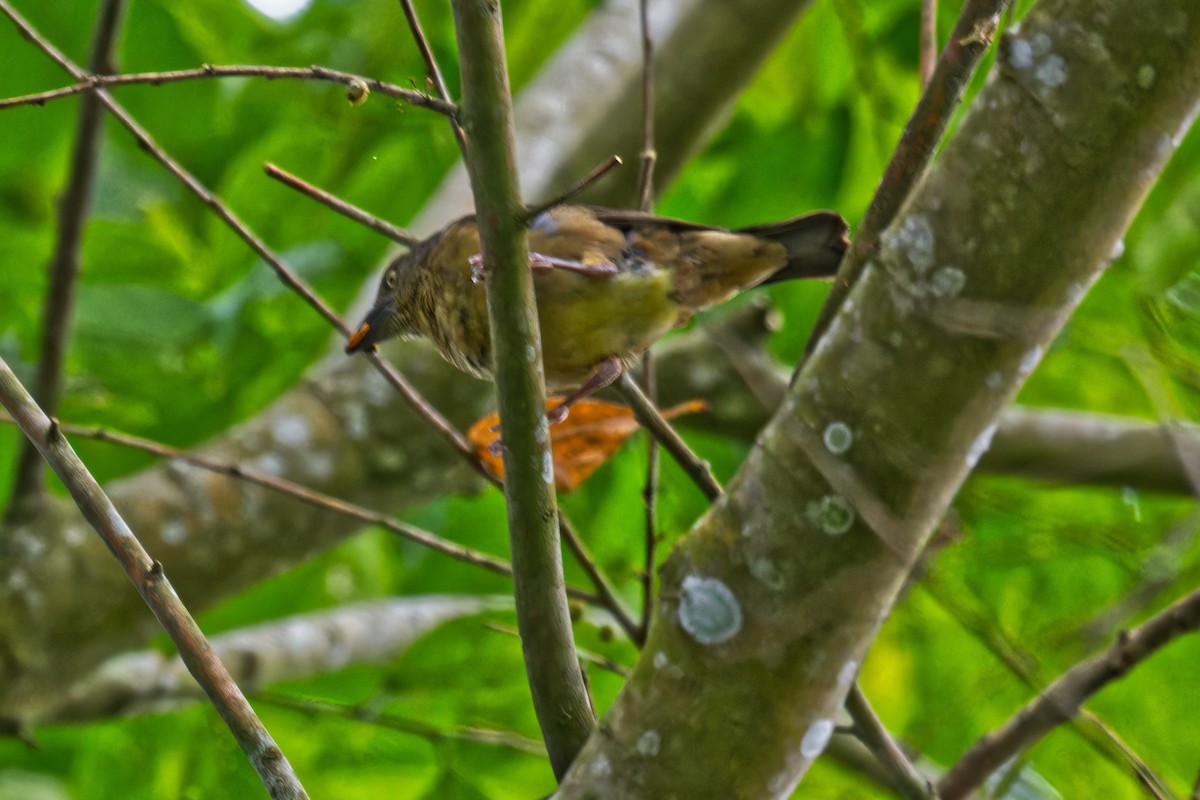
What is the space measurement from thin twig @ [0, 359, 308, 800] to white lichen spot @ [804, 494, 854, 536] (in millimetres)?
720

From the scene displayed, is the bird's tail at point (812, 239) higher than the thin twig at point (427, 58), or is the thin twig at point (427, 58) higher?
the thin twig at point (427, 58)

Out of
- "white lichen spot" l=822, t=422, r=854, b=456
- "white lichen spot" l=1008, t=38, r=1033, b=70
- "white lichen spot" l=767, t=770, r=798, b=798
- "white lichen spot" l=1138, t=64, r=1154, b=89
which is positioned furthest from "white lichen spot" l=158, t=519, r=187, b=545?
"white lichen spot" l=1138, t=64, r=1154, b=89

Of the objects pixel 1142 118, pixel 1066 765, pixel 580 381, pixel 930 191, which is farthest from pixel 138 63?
pixel 1066 765

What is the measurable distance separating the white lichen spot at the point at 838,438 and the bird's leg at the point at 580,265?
83cm

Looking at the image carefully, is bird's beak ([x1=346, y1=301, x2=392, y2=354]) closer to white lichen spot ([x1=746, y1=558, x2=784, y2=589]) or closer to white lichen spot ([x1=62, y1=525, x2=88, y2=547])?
white lichen spot ([x1=62, y1=525, x2=88, y2=547])

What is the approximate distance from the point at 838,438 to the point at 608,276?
0.86 meters

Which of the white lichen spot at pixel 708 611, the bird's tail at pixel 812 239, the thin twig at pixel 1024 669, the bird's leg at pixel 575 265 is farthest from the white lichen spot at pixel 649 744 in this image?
the bird's tail at pixel 812 239

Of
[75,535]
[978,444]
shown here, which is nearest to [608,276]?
[978,444]

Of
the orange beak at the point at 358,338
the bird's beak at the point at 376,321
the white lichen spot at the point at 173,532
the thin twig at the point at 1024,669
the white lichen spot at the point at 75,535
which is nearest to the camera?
the thin twig at the point at 1024,669

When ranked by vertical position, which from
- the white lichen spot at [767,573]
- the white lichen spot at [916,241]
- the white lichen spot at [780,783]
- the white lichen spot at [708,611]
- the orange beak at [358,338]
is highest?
the orange beak at [358,338]

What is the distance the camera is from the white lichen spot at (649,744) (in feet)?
5.50

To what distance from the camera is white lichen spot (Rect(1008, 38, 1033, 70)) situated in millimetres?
1521

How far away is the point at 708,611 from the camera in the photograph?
1.68 m

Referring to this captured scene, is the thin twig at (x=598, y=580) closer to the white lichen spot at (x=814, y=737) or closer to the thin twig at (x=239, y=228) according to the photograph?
the thin twig at (x=239, y=228)
